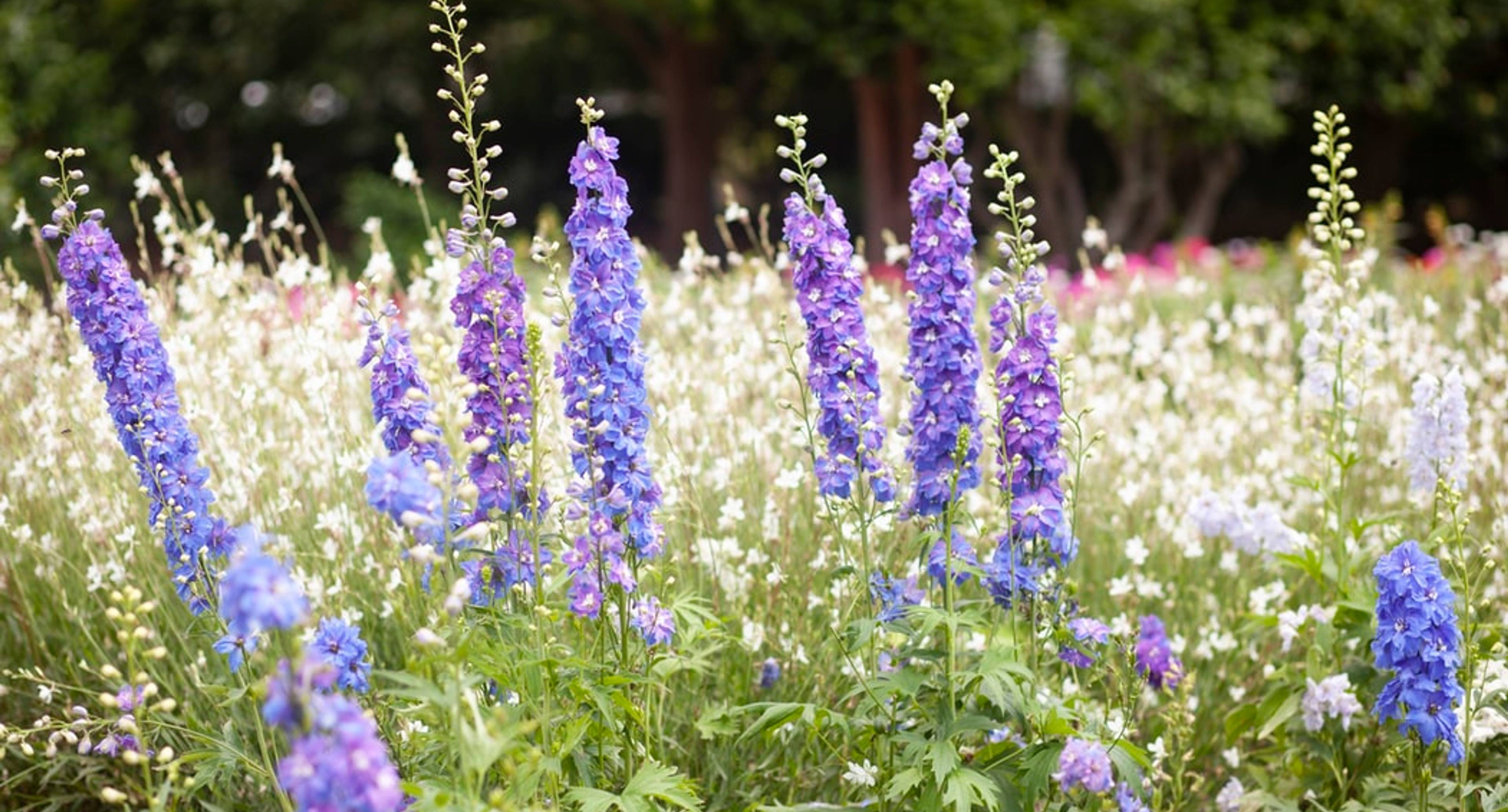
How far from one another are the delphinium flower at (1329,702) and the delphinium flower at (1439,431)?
70 centimetres

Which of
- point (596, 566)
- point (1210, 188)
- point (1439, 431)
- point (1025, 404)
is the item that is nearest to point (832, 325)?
point (1025, 404)

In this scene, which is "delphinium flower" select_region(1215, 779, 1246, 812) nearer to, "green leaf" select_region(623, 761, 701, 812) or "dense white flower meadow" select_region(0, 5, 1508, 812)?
"dense white flower meadow" select_region(0, 5, 1508, 812)

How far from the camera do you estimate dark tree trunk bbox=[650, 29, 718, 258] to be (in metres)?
18.3

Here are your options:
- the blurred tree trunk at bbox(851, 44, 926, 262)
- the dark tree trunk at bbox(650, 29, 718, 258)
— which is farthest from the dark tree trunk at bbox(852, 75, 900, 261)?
the dark tree trunk at bbox(650, 29, 718, 258)

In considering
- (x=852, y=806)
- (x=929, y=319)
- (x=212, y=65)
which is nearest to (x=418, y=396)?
(x=929, y=319)

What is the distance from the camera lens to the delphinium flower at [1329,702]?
11.5 feet

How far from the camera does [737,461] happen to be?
4.75 meters

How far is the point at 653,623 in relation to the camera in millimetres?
3072

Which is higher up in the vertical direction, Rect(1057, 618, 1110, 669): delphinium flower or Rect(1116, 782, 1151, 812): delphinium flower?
Rect(1057, 618, 1110, 669): delphinium flower

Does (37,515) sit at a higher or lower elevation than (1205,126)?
lower

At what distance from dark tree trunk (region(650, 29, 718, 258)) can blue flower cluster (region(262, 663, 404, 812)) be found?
16323 millimetres

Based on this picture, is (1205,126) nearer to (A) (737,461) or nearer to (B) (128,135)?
(A) (737,461)

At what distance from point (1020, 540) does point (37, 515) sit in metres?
3.31

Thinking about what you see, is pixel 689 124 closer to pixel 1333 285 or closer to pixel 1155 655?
pixel 1333 285
